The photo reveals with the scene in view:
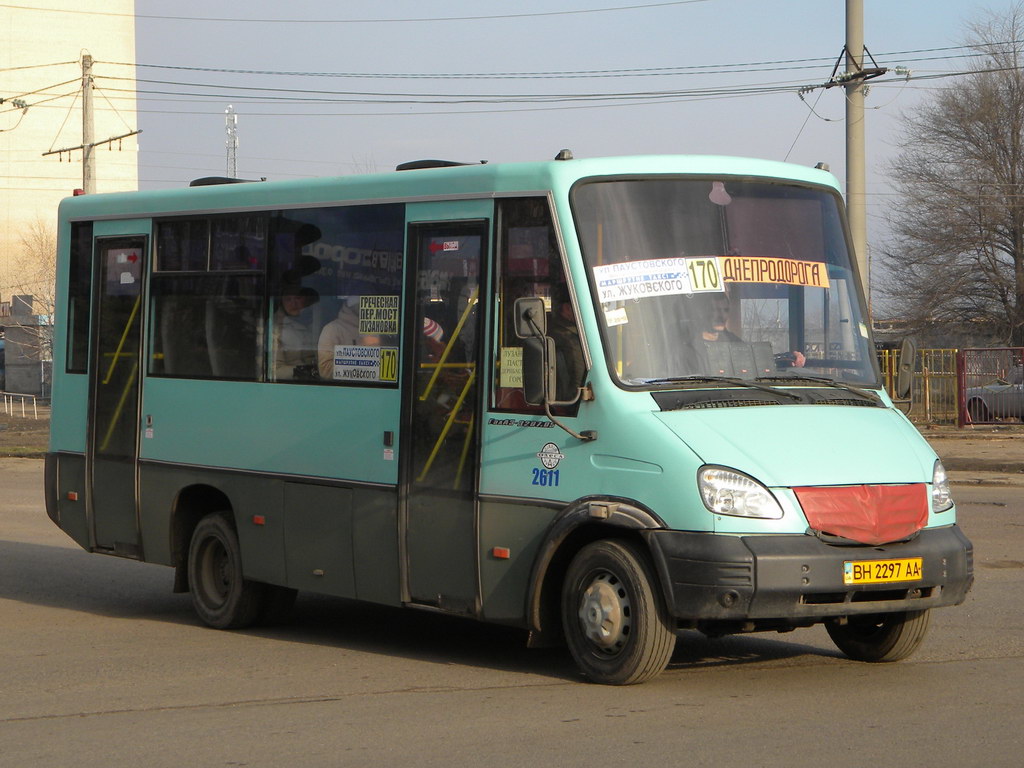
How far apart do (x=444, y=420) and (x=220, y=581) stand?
8.95 feet

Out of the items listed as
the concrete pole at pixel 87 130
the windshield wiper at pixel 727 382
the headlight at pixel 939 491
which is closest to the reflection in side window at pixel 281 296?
the windshield wiper at pixel 727 382

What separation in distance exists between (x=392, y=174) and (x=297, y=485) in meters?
2.02

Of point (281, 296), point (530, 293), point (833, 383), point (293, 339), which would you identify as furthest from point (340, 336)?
point (833, 383)

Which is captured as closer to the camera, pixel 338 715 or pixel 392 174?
pixel 338 715

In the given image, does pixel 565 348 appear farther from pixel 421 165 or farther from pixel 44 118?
pixel 44 118

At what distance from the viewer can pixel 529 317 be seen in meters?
7.28

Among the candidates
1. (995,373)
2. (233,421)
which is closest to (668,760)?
(233,421)

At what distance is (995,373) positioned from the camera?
101 ft

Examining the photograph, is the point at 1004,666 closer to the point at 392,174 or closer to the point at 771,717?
the point at 771,717

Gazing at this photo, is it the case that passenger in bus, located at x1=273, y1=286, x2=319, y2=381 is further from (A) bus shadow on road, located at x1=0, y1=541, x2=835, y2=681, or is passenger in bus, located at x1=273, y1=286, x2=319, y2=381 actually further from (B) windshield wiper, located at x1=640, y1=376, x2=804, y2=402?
(B) windshield wiper, located at x1=640, y1=376, x2=804, y2=402

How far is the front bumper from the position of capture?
681 cm

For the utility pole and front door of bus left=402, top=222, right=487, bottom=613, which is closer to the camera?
front door of bus left=402, top=222, right=487, bottom=613

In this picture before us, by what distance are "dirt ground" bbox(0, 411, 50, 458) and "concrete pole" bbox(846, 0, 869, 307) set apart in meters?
14.2

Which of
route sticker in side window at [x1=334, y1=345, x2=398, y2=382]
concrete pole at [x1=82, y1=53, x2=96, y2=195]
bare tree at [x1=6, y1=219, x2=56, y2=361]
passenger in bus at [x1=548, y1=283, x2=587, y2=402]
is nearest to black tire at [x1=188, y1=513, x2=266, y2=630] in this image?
→ route sticker in side window at [x1=334, y1=345, x2=398, y2=382]
